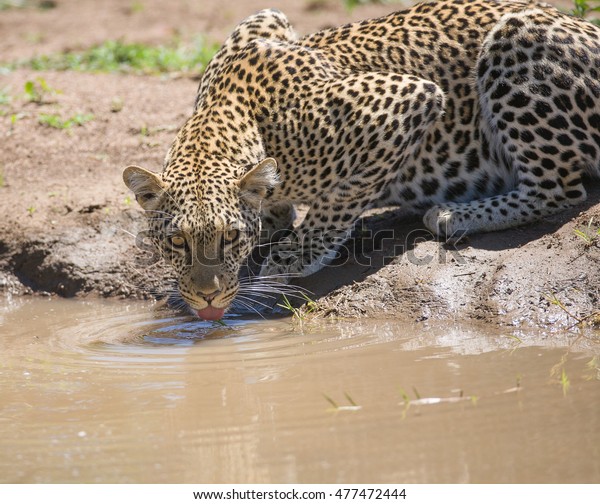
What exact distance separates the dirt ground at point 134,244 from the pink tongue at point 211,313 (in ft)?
3.13

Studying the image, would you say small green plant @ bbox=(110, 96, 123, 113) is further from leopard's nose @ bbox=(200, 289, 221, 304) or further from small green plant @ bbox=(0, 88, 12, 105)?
leopard's nose @ bbox=(200, 289, 221, 304)

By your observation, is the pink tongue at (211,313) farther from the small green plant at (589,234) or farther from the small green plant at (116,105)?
the small green plant at (116,105)

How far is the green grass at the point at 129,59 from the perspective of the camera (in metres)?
13.1

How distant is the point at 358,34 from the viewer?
8727 millimetres

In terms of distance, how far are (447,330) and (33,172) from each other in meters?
5.28

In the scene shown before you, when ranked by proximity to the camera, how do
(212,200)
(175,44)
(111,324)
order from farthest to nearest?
(175,44) < (111,324) < (212,200)

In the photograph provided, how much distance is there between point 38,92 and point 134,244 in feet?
11.4

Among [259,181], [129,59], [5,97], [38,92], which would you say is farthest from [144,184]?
[129,59]

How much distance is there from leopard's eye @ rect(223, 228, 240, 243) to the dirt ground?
3.50ft

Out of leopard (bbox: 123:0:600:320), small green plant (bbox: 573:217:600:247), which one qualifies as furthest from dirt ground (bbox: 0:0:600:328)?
leopard (bbox: 123:0:600:320)

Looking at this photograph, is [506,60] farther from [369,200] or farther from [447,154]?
[369,200]

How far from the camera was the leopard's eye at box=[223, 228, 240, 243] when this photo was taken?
729cm
